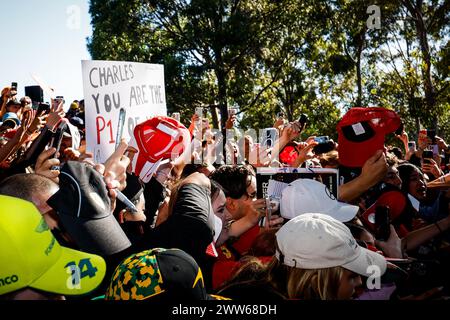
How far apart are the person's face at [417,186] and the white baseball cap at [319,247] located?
324 cm

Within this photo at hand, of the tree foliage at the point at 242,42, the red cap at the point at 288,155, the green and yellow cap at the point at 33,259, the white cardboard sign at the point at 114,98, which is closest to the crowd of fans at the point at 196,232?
the green and yellow cap at the point at 33,259

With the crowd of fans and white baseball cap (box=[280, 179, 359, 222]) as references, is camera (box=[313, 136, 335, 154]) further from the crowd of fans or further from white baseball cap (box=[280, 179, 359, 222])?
white baseball cap (box=[280, 179, 359, 222])

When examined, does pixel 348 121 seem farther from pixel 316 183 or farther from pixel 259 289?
pixel 259 289

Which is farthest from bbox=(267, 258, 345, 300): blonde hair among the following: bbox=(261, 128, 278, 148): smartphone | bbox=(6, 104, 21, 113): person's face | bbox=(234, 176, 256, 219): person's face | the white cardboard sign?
bbox=(6, 104, 21, 113): person's face

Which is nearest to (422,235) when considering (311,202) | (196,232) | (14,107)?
(311,202)

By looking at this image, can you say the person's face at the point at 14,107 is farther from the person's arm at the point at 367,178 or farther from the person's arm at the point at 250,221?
the person's arm at the point at 367,178

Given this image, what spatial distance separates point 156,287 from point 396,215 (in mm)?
2732

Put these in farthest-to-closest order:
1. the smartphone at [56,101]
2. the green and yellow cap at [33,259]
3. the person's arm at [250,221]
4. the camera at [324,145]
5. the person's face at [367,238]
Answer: the camera at [324,145]
the smartphone at [56,101]
the person's arm at [250,221]
the person's face at [367,238]
the green and yellow cap at [33,259]

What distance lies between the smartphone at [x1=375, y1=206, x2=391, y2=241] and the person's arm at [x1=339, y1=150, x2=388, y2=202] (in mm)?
172

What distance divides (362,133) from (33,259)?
2839 millimetres

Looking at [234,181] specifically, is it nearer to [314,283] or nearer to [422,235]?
[422,235]

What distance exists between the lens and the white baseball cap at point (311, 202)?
128 inches

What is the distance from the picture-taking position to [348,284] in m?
2.37
